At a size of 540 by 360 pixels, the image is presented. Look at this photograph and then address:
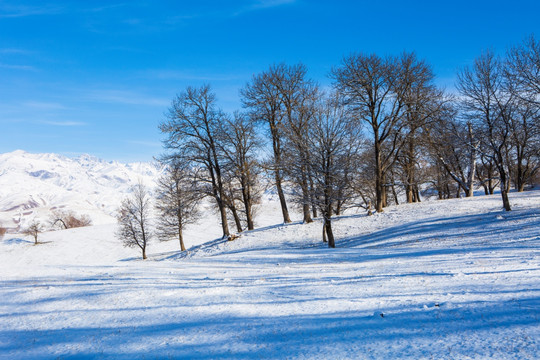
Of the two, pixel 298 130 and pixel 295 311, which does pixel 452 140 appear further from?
pixel 295 311

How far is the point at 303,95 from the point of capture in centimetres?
2411

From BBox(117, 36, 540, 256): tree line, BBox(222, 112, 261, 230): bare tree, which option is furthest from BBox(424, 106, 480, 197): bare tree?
BBox(222, 112, 261, 230): bare tree

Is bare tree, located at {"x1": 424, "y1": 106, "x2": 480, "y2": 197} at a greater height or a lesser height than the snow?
greater

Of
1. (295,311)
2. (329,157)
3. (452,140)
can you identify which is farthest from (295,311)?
(452,140)

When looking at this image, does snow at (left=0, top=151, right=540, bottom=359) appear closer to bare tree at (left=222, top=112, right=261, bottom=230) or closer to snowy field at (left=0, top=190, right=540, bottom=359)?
snowy field at (left=0, top=190, right=540, bottom=359)

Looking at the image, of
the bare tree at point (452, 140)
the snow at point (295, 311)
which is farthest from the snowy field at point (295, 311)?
the bare tree at point (452, 140)

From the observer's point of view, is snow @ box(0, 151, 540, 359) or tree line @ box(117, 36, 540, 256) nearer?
snow @ box(0, 151, 540, 359)

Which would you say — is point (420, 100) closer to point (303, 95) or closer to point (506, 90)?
point (506, 90)

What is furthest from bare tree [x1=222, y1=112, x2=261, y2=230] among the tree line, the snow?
the snow

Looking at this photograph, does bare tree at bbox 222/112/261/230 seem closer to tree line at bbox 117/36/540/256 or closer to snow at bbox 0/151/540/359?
tree line at bbox 117/36/540/256

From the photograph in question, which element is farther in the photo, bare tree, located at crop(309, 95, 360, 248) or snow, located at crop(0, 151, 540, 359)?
bare tree, located at crop(309, 95, 360, 248)

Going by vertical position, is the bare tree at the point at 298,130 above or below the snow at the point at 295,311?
above

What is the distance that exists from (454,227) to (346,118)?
8.05 metres

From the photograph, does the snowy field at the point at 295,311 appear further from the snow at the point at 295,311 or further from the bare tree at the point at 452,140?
the bare tree at the point at 452,140
